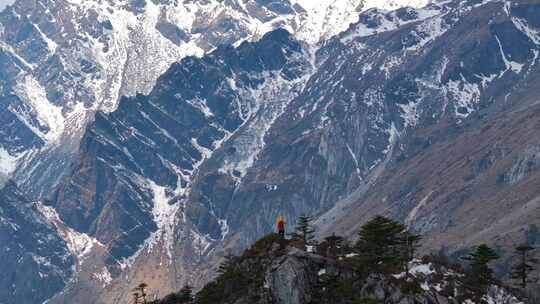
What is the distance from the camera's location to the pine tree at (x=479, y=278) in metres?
166

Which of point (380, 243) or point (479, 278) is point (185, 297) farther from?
point (479, 278)

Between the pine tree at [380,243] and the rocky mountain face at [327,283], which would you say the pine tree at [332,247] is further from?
the pine tree at [380,243]

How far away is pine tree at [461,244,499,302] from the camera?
A: 165875 mm

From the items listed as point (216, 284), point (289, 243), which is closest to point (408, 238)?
point (289, 243)

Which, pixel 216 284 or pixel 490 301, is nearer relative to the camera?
pixel 490 301

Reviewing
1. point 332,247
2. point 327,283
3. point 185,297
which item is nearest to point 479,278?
point 332,247

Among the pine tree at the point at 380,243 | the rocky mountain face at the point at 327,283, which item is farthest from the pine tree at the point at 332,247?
the pine tree at the point at 380,243

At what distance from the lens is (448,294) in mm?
161750

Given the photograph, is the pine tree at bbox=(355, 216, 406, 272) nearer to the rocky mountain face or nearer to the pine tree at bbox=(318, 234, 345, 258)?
the rocky mountain face

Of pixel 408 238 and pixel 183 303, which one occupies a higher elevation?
pixel 408 238

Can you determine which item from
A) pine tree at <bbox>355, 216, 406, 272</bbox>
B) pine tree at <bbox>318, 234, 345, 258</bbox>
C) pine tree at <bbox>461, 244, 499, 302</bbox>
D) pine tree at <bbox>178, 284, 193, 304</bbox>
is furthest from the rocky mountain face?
pine tree at <bbox>178, 284, 193, 304</bbox>

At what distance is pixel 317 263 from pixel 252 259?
12.4 meters

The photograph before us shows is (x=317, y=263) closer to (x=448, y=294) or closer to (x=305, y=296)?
(x=305, y=296)

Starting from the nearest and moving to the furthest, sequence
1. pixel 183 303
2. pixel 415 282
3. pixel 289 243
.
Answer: pixel 415 282, pixel 289 243, pixel 183 303
